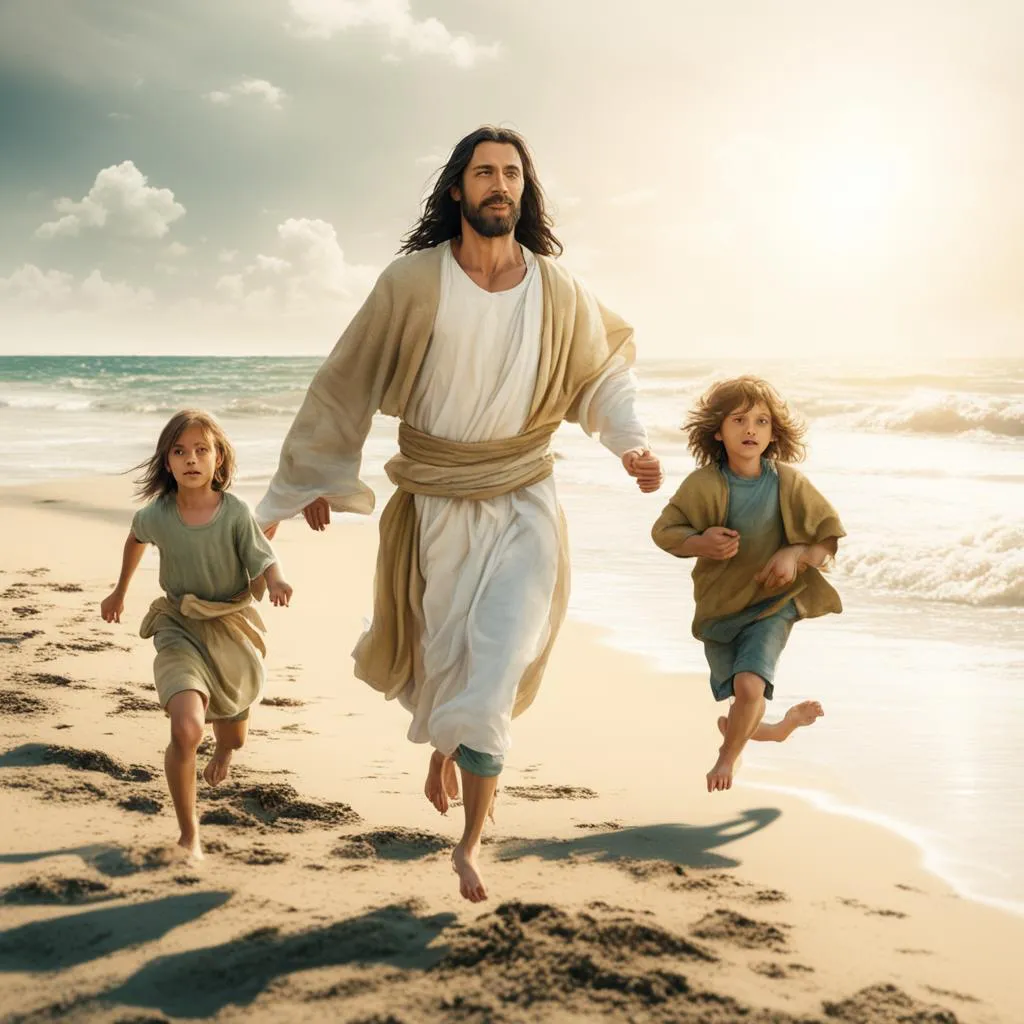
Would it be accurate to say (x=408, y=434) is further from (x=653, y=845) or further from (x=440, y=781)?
(x=653, y=845)

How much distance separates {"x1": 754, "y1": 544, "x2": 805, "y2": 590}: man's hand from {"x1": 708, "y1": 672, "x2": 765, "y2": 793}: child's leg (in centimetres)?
31

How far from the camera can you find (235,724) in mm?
4328

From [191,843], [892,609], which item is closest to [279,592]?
[191,843]

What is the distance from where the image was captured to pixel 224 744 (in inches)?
173

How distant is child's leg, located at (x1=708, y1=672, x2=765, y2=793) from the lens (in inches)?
168

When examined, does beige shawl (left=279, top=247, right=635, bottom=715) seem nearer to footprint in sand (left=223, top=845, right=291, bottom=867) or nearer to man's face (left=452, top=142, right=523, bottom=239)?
man's face (left=452, top=142, right=523, bottom=239)

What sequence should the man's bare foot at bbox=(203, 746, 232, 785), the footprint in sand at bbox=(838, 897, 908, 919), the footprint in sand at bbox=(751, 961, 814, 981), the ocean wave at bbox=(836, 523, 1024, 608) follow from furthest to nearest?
1. the ocean wave at bbox=(836, 523, 1024, 608)
2. the man's bare foot at bbox=(203, 746, 232, 785)
3. the footprint in sand at bbox=(838, 897, 908, 919)
4. the footprint in sand at bbox=(751, 961, 814, 981)

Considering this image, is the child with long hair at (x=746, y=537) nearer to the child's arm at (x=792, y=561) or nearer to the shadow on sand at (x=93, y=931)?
the child's arm at (x=792, y=561)

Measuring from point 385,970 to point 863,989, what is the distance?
1093mm

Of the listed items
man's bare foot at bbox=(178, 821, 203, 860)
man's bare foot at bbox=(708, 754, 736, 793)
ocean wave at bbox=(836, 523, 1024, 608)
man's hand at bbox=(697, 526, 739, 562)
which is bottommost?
man's bare foot at bbox=(178, 821, 203, 860)

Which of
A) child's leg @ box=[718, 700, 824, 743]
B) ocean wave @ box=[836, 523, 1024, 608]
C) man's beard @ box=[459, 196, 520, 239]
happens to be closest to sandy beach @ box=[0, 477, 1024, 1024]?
child's leg @ box=[718, 700, 824, 743]

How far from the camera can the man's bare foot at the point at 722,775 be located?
4.29 m

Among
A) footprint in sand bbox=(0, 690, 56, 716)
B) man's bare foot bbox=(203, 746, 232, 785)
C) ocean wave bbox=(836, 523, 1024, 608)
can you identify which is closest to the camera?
man's bare foot bbox=(203, 746, 232, 785)

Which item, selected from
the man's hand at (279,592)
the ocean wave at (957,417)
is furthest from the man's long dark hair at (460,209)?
A: the ocean wave at (957,417)
